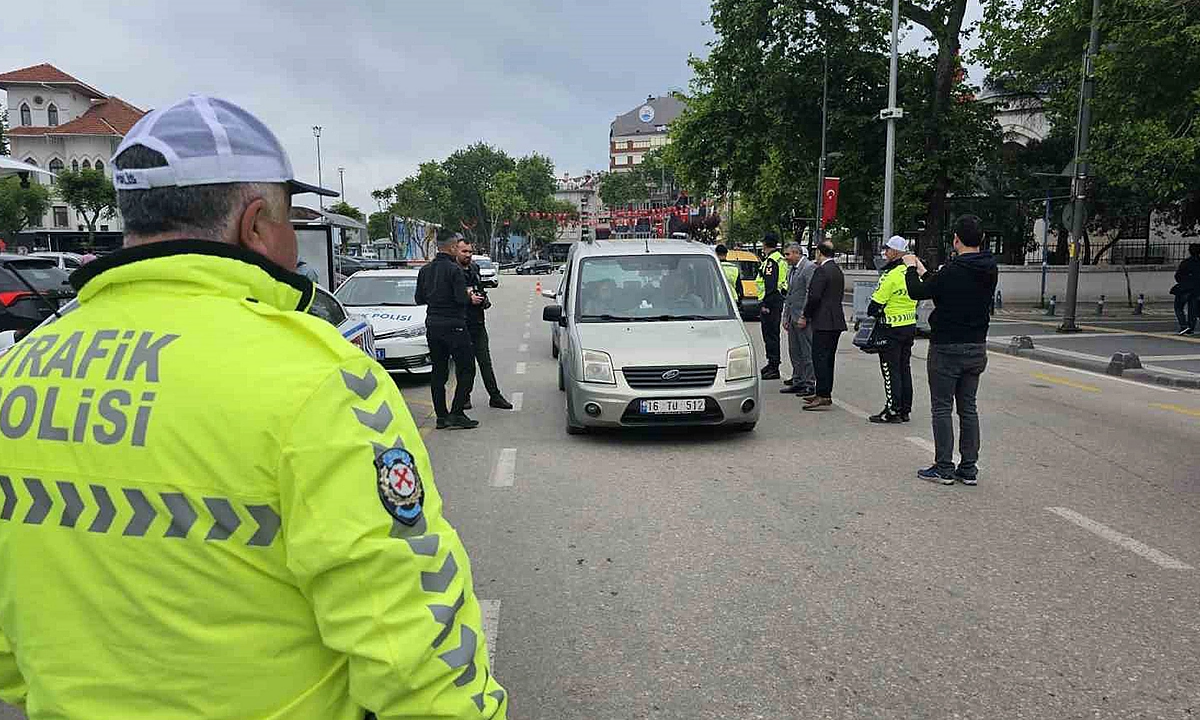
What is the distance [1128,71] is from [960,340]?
14201mm

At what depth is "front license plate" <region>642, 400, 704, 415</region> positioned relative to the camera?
781 cm

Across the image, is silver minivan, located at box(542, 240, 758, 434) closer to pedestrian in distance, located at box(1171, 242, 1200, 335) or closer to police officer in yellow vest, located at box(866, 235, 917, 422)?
police officer in yellow vest, located at box(866, 235, 917, 422)

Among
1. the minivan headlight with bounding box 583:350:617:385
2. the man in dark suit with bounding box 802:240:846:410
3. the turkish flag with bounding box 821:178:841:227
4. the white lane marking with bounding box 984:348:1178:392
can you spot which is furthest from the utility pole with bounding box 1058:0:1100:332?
the minivan headlight with bounding box 583:350:617:385

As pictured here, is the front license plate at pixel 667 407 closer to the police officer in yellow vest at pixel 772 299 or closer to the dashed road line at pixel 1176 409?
the police officer in yellow vest at pixel 772 299

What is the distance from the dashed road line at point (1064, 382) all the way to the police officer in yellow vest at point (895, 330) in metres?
4.32

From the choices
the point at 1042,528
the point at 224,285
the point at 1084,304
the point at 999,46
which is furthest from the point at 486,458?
the point at 1084,304

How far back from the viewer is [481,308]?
9.69 meters

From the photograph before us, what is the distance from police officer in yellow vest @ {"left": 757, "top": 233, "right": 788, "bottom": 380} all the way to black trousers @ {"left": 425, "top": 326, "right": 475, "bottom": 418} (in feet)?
16.2

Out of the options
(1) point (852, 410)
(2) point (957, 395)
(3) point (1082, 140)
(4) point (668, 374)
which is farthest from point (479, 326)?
(3) point (1082, 140)

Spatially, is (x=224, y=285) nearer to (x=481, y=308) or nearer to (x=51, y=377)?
(x=51, y=377)

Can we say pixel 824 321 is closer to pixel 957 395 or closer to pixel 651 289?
pixel 651 289

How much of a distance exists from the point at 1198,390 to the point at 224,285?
541 inches

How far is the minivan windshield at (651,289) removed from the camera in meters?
8.88

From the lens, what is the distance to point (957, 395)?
6.87 metres
